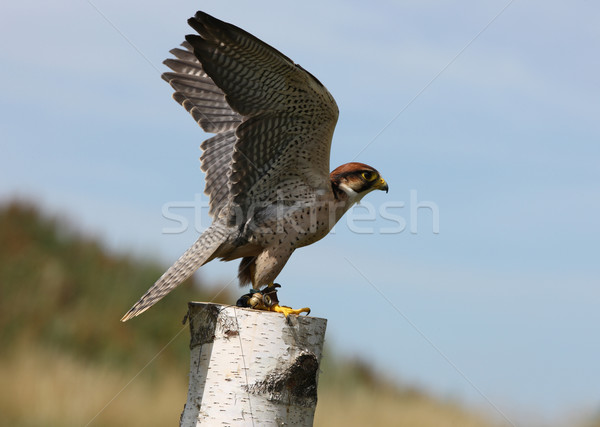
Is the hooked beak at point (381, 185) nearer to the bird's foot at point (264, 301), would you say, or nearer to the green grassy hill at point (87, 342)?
the bird's foot at point (264, 301)

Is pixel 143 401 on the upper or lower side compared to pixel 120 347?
lower

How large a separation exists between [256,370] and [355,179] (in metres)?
1.72

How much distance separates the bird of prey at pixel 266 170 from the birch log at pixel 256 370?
310mm

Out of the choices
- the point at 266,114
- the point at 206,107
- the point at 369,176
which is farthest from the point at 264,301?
the point at 206,107

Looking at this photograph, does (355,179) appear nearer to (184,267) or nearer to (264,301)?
(264,301)

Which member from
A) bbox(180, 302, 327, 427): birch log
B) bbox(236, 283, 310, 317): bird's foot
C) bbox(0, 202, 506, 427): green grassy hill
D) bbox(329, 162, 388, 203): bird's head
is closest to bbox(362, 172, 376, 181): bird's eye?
bbox(329, 162, 388, 203): bird's head

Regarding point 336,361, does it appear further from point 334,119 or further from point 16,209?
point 334,119

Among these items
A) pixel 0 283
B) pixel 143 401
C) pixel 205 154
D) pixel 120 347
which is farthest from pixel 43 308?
pixel 205 154

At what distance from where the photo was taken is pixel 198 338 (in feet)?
11.1

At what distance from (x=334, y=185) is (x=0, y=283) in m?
9.03

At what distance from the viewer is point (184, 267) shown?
3.89 metres

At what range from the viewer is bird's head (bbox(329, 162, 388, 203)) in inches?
170

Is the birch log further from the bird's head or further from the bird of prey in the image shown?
the bird's head

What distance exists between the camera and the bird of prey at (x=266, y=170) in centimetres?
354
